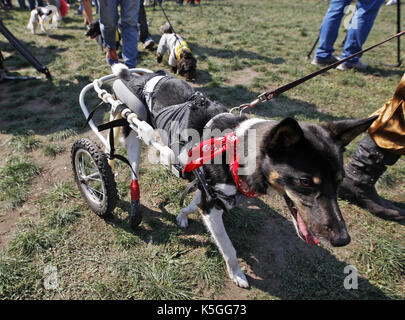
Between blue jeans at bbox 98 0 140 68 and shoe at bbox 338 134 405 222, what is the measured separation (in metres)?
4.46

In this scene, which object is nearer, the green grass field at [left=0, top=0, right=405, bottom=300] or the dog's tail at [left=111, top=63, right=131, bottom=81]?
the green grass field at [left=0, top=0, right=405, bottom=300]

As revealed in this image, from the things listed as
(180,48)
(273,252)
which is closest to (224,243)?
(273,252)

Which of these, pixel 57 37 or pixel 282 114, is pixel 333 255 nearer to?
pixel 282 114

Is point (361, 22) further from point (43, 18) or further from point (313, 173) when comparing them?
point (43, 18)

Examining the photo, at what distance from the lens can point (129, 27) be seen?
488cm

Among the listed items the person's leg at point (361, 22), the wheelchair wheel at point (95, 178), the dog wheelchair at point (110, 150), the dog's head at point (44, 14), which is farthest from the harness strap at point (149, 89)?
the dog's head at point (44, 14)

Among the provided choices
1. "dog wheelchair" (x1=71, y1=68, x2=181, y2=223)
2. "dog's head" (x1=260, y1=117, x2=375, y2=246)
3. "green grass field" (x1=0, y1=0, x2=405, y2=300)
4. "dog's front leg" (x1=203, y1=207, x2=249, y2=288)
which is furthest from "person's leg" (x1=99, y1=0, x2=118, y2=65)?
"dog's head" (x1=260, y1=117, x2=375, y2=246)

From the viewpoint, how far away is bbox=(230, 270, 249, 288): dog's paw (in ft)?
7.64

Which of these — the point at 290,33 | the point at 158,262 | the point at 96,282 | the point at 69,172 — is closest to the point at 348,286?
the point at 158,262

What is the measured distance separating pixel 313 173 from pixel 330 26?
6370 millimetres

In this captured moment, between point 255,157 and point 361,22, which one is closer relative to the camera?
point 255,157

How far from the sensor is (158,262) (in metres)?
2.52

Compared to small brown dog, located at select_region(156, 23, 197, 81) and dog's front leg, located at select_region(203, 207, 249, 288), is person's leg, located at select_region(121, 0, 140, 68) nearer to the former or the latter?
small brown dog, located at select_region(156, 23, 197, 81)

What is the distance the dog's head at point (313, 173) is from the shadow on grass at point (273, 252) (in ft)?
3.07
